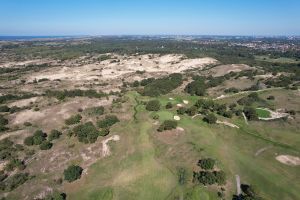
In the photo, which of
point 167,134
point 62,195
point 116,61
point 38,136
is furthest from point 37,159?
point 116,61

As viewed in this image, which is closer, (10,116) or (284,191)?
(284,191)

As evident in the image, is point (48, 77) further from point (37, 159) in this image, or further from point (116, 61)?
point (37, 159)

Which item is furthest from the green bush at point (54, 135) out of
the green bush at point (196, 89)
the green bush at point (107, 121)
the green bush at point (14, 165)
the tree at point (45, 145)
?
the green bush at point (196, 89)

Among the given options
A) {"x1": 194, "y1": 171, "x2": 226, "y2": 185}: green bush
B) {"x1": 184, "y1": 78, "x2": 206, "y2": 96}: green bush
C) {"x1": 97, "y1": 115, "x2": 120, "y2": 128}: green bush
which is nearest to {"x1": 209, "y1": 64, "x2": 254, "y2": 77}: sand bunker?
{"x1": 184, "y1": 78, "x2": 206, "y2": 96}: green bush

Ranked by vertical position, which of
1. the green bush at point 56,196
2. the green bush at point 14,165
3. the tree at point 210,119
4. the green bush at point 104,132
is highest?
the tree at point 210,119

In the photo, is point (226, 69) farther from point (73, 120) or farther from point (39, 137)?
point (39, 137)

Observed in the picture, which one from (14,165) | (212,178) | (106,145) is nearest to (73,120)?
(106,145)

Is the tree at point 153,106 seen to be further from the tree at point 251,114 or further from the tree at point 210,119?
the tree at point 251,114
